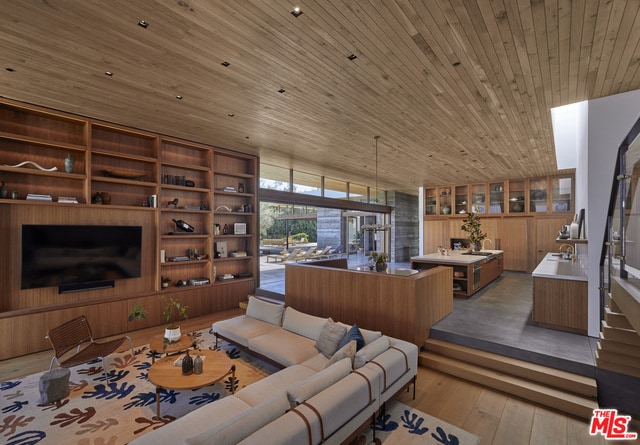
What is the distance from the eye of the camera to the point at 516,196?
29.4 ft

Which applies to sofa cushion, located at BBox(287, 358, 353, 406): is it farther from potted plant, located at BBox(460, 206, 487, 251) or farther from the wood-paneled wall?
potted plant, located at BBox(460, 206, 487, 251)

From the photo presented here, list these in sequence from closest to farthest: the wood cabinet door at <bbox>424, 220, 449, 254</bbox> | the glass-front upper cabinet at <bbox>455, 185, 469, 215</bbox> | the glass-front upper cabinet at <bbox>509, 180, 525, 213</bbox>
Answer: the glass-front upper cabinet at <bbox>509, 180, 525, 213</bbox> < the glass-front upper cabinet at <bbox>455, 185, 469, 215</bbox> < the wood cabinet door at <bbox>424, 220, 449, 254</bbox>

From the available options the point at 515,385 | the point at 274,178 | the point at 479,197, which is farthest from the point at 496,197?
the point at 515,385

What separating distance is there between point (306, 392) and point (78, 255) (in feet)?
14.2

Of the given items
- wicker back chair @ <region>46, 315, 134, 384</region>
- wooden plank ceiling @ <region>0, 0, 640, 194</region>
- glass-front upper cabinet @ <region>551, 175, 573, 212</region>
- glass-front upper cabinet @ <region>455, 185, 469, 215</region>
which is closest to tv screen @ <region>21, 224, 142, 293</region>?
wicker back chair @ <region>46, 315, 134, 384</region>

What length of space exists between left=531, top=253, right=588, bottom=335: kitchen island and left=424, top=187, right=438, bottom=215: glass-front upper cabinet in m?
6.74

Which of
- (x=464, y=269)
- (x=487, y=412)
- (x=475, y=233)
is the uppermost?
(x=475, y=233)

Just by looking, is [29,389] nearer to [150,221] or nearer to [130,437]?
[130,437]

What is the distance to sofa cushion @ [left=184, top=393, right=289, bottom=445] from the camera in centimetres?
146

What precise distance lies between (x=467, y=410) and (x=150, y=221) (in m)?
5.38

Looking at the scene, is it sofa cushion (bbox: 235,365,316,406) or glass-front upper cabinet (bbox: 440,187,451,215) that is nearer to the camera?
sofa cushion (bbox: 235,365,316,406)

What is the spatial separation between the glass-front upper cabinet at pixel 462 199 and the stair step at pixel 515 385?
24.0 ft

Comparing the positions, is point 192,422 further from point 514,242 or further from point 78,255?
point 514,242

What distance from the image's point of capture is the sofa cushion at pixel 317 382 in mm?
1869
